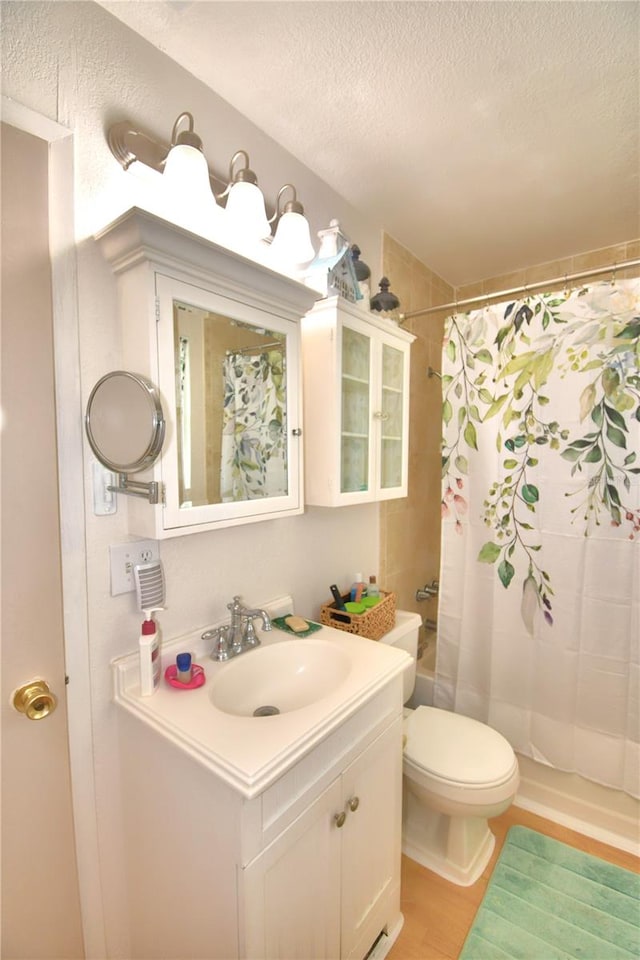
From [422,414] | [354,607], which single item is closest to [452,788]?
[354,607]

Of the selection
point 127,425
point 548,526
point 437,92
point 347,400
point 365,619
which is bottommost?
point 365,619

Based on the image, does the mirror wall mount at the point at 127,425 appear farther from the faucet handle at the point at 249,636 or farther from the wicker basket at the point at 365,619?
the wicker basket at the point at 365,619

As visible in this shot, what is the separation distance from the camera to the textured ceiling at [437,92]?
100 cm

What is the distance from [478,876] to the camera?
1.41 meters

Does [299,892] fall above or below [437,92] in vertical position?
below

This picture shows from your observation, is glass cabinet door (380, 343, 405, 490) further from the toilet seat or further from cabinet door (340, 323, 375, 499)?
the toilet seat

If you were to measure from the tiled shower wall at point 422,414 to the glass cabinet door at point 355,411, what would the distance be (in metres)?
0.51

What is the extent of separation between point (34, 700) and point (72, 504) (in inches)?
15.7

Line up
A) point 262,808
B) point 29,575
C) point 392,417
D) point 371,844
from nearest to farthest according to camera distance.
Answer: point 262,808 < point 29,575 < point 371,844 < point 392,417

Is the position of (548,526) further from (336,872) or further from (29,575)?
(29,575)

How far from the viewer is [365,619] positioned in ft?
4.78

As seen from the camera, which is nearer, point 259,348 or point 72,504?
point 72,504

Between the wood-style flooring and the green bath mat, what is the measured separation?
0.08 feet

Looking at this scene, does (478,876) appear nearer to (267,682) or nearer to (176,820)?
(267,682)
